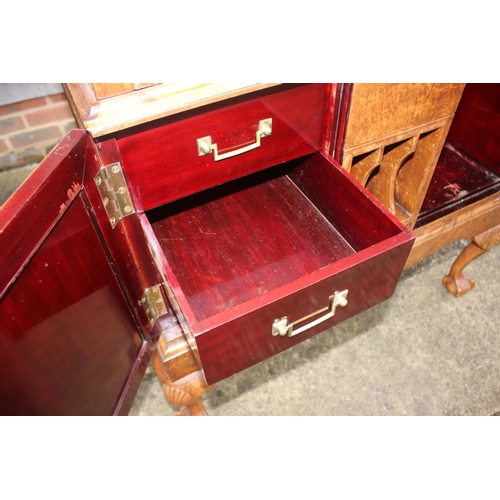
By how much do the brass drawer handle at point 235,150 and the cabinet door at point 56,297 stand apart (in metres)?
0.19

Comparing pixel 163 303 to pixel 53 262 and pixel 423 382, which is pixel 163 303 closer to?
pixel 53 262

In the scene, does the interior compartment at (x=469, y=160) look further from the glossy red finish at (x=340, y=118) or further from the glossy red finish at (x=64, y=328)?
the glossy red finish at (x=64, y=328)

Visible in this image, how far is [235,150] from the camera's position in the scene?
0.80 meters

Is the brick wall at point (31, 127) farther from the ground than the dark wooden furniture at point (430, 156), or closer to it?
closer to it

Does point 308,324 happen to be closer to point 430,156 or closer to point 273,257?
point 273,257

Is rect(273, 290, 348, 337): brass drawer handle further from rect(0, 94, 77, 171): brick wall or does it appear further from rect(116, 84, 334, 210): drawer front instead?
rect(0, 94, 77, 171): brick wall

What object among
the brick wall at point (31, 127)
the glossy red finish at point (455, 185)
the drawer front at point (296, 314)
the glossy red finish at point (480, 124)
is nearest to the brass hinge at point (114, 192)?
the drawer front at point (296, 314)

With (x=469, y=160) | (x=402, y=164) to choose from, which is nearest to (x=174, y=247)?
(x=402, y=164)

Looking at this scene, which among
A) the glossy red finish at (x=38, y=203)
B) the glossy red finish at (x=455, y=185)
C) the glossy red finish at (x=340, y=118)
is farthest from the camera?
the glossy red finish at (x=455, y=185)

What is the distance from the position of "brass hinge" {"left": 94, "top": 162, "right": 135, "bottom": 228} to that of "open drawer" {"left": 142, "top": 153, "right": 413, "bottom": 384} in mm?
42

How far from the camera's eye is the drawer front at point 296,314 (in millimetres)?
672

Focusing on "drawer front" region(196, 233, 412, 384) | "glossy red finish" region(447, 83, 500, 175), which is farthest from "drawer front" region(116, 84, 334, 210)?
"glossy red finish" region(447, 83, 500, 175)

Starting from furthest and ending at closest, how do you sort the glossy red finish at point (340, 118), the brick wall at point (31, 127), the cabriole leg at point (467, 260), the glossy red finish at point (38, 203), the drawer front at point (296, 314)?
1. the brick wall at point (31, 127)
2. the cabriole leg at point (467, 260)
3. the glossy red finish at point (340, 118)
4. the drawer front at point (296, 314)
5. the glossy red finish at point (38, 203)
